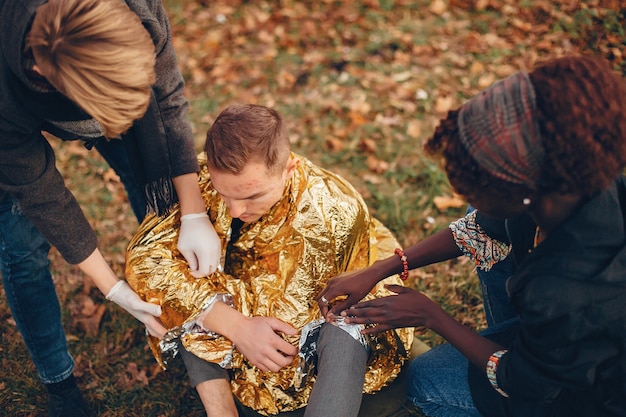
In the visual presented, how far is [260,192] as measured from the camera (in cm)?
217

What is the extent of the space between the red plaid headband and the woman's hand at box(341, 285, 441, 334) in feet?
2.02

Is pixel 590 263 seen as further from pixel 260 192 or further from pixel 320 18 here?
pixel 320 18

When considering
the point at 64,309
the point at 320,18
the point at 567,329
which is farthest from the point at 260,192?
the point at 320,18

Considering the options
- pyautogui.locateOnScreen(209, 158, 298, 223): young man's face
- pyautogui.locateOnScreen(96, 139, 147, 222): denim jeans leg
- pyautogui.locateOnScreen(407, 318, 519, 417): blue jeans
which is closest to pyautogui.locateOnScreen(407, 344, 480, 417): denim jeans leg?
pyautogui.locateOnScreen(407, 318, 519, 417): blue jeans

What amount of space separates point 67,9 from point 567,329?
1.65 metres

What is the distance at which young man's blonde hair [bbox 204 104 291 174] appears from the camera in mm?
2100

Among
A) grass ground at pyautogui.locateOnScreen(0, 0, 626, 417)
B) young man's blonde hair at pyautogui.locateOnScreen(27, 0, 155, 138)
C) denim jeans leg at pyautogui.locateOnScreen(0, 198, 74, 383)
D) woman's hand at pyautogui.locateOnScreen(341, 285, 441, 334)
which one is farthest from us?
grass ground at pyautogui.locateOnScreen(0, 0, 626, 417)

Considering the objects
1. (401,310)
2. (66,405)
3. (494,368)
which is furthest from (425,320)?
(66,405)

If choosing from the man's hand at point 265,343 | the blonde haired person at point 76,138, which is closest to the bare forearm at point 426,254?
the man's hand at point 265,343

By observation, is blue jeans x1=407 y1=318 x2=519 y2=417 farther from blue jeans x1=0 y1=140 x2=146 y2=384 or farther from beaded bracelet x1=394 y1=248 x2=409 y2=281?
blue jeans x1=0 y1=140 x2=146 y2=384

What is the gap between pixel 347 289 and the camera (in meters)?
2.18

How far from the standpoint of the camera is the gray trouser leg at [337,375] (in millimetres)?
2061

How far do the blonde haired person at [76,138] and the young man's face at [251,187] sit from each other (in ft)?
0.66

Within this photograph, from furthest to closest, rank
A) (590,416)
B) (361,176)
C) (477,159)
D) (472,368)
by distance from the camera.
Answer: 1. (361,176)
2. (472,368)
3. (590,416)
4. (477,159)
